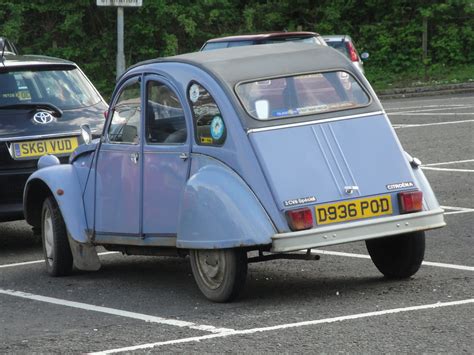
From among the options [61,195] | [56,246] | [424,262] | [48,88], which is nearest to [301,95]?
[424,262]

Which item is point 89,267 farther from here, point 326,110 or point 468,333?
point 468,333

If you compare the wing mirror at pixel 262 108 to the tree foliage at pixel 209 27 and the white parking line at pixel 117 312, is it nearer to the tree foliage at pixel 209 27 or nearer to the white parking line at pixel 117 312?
the white parking line at pixel 117 312

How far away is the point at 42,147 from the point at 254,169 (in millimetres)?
3839

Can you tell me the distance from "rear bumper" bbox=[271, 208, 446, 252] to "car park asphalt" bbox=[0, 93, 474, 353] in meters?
0.40

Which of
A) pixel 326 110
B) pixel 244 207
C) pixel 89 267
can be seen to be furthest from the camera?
pixel 89 267

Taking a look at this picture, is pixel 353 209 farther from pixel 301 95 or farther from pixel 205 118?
pixel 205 118

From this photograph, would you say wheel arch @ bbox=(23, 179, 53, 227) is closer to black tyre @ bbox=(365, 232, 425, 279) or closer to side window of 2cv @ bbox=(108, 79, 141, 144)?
side window of 2cv @ bbox=(108, 79, 141, 144)

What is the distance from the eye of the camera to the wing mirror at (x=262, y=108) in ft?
29.1

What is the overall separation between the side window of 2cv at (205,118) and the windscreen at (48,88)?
11.5 ft

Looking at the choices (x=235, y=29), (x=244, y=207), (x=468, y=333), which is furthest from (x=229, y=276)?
(x=235, y=29)

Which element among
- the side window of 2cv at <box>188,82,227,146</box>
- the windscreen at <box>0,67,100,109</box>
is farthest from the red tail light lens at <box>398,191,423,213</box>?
the windscreen at <box>0,67,100,109</box>

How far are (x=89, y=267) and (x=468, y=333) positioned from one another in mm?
3874

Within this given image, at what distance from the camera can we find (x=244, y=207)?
27.8 feet

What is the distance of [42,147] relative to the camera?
1193 centimetres
